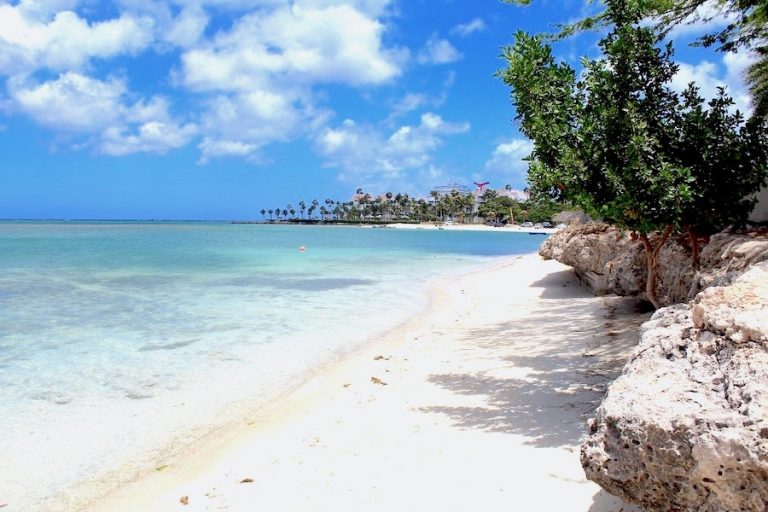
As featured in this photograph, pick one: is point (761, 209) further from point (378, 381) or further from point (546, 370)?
point (378, 381)

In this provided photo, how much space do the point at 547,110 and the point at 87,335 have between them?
968 centimetres

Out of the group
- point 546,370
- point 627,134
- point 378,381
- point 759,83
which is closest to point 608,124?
point 627,134

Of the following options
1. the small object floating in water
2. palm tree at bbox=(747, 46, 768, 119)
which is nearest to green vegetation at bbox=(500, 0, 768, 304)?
the small object floating in water

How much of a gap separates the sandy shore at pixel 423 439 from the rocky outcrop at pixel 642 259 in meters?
0.83

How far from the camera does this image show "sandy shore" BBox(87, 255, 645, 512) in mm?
3830

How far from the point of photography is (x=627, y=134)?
5227mm

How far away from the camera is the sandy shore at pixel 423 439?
383cm

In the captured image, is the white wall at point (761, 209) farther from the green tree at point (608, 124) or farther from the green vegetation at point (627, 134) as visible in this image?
the green tree at point (608, 124)

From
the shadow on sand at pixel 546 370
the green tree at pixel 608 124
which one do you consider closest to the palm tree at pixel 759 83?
the shadow on sand at pixel 546 370

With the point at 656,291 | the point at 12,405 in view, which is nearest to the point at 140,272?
the point at 12,405

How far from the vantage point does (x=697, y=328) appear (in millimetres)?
2953

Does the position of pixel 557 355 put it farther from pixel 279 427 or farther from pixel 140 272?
pixel 140 272

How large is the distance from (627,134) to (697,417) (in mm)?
3624

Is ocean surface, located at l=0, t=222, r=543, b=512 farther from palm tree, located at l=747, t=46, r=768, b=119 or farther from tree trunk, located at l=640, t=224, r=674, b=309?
palm tree, located at l=747, t=46, r=768, b=119
